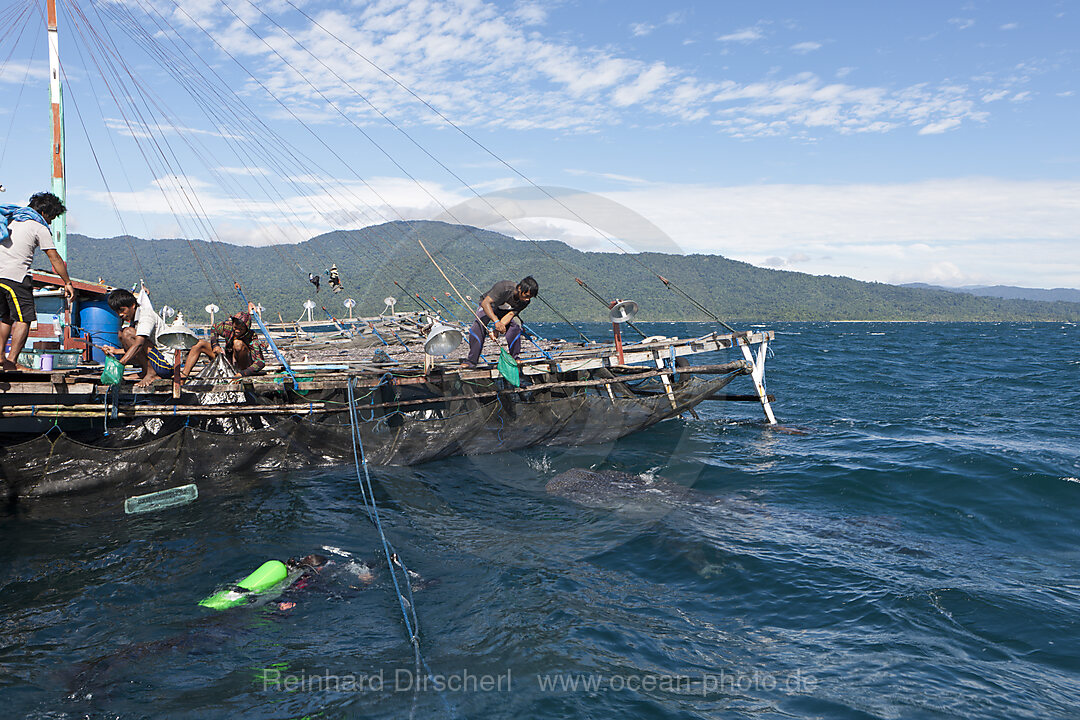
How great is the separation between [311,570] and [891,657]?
24.6 ft

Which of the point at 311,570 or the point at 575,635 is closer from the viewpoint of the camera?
the point at 575,635

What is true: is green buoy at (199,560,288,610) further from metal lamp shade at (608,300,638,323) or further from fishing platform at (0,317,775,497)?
metal lamp shade at (608,300,638,323)

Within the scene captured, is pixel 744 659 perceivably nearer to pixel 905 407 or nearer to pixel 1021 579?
pixel 1021 579

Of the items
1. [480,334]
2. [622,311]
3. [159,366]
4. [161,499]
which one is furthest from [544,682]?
[159,366]

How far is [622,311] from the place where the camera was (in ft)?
47.9

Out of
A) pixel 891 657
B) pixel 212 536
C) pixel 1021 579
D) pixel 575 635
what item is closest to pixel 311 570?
pixel 212 536

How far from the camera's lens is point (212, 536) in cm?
1060

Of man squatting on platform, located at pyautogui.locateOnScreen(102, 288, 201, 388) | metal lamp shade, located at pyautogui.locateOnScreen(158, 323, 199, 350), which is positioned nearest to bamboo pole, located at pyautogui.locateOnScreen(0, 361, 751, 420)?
man squatting on platform, located at pyautogui.locateOnScreen(102, 288, 201, 388)

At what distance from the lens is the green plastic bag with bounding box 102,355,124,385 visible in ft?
35.4

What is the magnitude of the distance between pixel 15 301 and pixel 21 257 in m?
0.72

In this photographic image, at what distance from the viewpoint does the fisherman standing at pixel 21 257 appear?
9.52 metres

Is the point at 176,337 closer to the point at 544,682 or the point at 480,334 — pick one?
the point at 480,334

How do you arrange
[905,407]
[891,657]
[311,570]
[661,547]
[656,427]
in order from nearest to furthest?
1. [891,657]
2. [311,570]
3. [661,547]
4. [656,427]
5. [905,407]

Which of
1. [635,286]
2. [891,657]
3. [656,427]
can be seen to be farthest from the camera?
[635,286]
